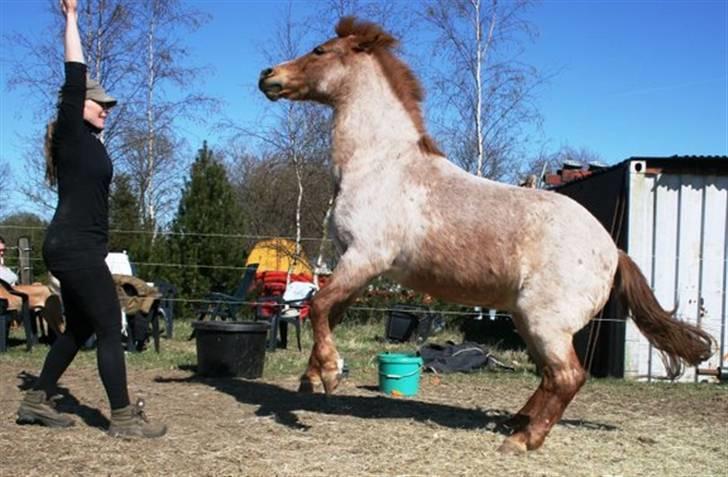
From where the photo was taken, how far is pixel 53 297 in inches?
296

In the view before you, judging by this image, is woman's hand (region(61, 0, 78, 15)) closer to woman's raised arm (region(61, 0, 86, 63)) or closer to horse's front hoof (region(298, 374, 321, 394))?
woman's raised arm (region(61, 0, 86, 63))

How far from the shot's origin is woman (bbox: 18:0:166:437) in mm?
4129

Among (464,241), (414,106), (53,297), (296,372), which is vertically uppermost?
(414,106)

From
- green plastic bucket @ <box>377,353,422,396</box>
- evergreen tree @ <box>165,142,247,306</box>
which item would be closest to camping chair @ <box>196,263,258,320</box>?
evergreen tree @ <box>165,142,247,306</box>

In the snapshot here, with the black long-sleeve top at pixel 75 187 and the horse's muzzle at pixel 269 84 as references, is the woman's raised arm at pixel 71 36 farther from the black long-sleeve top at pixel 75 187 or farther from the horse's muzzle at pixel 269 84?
the horse's muzzle at pixel 269 84

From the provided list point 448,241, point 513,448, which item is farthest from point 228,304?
point 513,448

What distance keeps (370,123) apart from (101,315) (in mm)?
2111


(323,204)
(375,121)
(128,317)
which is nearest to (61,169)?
(375,121)

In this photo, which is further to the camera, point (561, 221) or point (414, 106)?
point (414, 106)

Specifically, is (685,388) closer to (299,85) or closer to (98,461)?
(299,85)

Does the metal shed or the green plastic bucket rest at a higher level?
the metal shed

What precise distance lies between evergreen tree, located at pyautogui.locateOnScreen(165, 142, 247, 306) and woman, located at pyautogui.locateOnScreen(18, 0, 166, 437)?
29.7ft

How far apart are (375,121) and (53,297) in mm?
4348

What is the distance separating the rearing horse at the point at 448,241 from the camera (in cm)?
444
